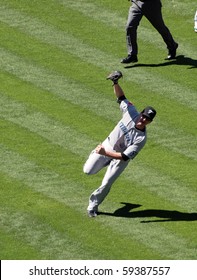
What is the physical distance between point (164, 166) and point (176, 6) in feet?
26.5

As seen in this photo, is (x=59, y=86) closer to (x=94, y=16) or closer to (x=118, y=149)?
(x=94, y=16)

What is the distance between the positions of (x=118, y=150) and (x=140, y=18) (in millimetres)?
6358

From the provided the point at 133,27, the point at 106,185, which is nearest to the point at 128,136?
the point at 106,185

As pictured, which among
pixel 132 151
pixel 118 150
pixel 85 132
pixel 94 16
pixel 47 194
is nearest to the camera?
pixel 132 151

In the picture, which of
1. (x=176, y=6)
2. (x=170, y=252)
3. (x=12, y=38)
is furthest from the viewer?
(x=176, y=6)

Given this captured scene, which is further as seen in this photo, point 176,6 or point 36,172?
point 176,6

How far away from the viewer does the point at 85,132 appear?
877 inches

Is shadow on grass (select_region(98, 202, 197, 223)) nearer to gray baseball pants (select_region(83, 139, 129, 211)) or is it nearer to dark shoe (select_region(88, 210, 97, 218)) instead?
dark shoe (select_region(88, 210, 97, 218))

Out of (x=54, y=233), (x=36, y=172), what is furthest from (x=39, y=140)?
(x=54, y=233)

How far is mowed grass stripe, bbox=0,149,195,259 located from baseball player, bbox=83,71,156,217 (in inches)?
23.1

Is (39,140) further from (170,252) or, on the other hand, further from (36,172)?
(170,252)

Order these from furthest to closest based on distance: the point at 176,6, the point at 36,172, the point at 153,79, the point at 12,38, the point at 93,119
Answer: the point at 176,6 → the point at 12,38 → the point at 153,79 → the point at 93,119 → the point at 36,172

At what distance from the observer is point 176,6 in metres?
28.0

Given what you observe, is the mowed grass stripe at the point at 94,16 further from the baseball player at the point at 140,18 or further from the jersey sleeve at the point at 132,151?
the jersey sleeve at the point at 132,151
